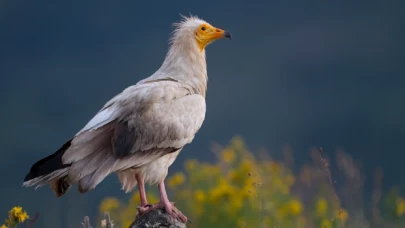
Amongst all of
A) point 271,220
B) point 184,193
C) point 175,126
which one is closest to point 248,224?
point 271,220

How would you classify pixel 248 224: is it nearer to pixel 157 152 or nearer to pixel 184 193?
pixel 184 193

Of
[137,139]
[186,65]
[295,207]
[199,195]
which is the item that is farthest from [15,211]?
[295,207]

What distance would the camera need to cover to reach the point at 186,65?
28.7ft

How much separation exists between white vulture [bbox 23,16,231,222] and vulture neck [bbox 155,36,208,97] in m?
0.01

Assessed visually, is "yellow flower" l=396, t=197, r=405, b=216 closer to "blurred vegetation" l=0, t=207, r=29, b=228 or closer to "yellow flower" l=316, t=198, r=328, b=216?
"yellow flower" l=316, t=198, r=328, b=216

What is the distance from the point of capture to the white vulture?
7555 millimetres

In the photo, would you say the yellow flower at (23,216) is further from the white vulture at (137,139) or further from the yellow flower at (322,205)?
the yellow flower at (322,205)

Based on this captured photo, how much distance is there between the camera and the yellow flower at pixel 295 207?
10070 millimetres

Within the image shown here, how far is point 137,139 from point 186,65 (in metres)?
1.16

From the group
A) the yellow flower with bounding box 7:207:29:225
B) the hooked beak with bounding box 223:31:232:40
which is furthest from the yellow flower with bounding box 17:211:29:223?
the hooked beak with bounding box 223:31:232:40

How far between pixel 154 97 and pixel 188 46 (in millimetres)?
1083

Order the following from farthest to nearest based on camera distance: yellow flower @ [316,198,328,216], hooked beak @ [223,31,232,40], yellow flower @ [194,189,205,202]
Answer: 1. yellow flower @ [316,198,328,216]
2. yellow flower @ [194,189,205,202]
3. hooked beak @ [223,31,232,40]

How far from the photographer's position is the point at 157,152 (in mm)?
8023

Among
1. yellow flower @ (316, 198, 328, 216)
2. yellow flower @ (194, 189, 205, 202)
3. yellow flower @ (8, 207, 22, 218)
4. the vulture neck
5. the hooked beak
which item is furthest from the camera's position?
yellow flower @ (316, 198, 328, 216)
